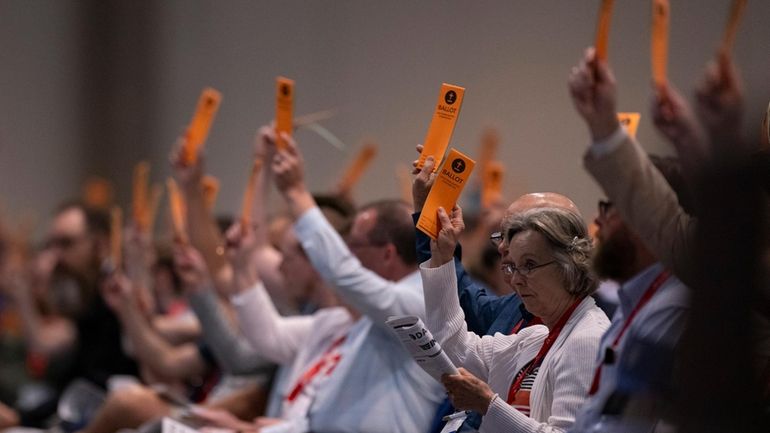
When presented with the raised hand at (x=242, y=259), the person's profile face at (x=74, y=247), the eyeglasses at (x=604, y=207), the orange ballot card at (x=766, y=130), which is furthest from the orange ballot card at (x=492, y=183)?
the person's profile face at (x=74, y=247)

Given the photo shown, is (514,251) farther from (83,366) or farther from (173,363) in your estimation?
(83,366)

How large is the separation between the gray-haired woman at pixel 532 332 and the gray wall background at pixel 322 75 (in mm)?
296

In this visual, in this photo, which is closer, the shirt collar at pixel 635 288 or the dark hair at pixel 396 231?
the shirt collar at pixel 635 288

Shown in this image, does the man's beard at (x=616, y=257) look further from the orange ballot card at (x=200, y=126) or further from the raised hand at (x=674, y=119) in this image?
the orange ballot card at (x=200, y=126)

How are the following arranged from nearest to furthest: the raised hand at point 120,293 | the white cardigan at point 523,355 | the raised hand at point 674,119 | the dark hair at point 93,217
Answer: the raised hand at point 674,119 < the white cardigan at point 523,355 < the raised hand at point 120,293 < the dark hair at point 93,217

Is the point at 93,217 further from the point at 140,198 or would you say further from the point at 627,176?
the point at 627,176

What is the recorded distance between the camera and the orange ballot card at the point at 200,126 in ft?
11.9

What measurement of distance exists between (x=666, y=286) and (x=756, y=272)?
402mm

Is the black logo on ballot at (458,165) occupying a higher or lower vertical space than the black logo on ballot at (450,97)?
lower

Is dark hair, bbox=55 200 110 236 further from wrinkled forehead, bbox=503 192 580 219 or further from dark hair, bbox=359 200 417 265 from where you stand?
wrinkled forehead, bbox=503 192 580 219

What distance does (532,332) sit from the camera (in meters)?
2.29

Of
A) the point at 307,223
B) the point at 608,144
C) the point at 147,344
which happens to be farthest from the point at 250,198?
the point at 608,144

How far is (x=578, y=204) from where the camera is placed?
8.13 feet

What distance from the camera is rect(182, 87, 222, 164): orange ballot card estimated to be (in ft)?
11.9
